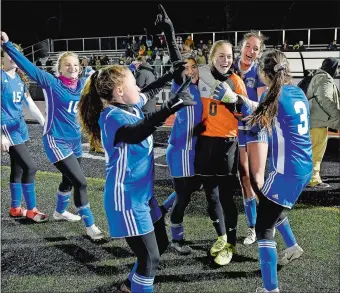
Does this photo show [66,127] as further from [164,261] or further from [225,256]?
[225,256]

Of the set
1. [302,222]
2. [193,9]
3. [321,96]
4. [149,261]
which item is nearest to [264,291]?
[149,261]

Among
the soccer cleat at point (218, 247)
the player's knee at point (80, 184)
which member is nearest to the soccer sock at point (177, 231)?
the soccer cleat at point (218, 247)

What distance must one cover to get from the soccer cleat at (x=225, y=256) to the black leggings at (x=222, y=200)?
0.09m

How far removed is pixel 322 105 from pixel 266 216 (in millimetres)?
3577

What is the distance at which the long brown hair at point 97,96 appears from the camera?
3064 millimetres

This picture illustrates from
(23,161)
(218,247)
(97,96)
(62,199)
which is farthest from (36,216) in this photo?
(97,96)

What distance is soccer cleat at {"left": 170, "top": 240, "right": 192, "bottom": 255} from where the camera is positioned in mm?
4477

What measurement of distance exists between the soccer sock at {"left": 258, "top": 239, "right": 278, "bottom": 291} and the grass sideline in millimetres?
373

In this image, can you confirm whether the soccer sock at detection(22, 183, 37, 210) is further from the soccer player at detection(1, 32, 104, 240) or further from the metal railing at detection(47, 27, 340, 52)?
the metal railing at detection(47, 27, 340, 52)

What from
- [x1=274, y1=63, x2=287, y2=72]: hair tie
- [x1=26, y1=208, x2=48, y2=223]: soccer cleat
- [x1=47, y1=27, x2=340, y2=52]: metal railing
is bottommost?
[x1=26, y1=208, x2=48, y2=223]: soccer cleat

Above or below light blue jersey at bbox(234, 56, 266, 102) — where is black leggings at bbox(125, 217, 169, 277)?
below

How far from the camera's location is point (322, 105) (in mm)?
6473

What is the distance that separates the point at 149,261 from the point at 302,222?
285 cm

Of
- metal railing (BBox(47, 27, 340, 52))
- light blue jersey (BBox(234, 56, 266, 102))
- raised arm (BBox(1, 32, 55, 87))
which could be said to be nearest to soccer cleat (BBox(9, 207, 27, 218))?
raised arm (BBox(1, 32, 55, 87))
